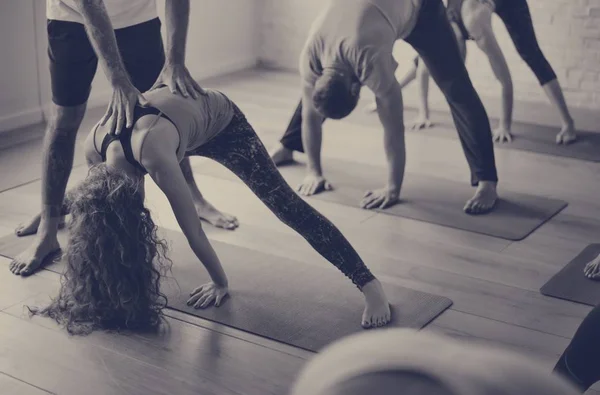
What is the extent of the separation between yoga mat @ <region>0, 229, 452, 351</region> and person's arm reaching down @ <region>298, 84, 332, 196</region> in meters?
0.72

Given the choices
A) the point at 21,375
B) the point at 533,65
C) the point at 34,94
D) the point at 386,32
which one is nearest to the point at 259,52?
the point at 34,94

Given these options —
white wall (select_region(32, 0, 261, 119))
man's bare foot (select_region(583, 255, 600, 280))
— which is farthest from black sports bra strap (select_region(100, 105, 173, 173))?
white wall (select_region(32, 0, 261, 119))

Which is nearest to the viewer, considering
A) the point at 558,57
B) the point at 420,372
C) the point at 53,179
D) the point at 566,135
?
the point at 420,372

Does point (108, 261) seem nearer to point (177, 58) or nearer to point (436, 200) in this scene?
point (177, 58)

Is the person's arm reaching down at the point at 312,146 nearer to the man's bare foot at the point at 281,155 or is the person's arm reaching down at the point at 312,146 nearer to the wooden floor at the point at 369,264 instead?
the wooden floor at the point at 369,264

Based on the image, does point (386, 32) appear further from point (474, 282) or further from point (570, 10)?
point (570, 10)

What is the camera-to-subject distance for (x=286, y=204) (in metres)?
2.66

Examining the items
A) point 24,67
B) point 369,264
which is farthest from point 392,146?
point 24,67

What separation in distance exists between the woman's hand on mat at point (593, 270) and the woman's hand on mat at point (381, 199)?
929 millimetres

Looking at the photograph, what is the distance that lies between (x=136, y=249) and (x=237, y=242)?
2.79 ft

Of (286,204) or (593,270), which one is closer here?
(286,204)

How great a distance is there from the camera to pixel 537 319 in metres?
2.77

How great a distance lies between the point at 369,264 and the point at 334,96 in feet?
2.00

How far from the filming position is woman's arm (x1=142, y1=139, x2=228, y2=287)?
2469 mm
